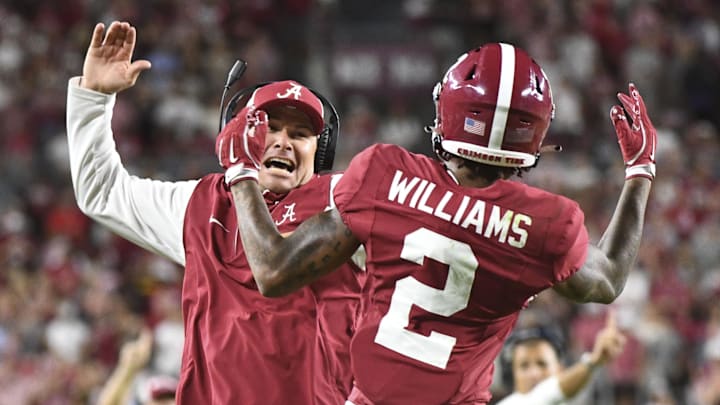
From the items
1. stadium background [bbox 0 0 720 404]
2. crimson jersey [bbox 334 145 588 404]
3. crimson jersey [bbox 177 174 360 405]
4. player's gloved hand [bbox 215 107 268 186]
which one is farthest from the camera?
stadium background [bbox 0 0 720 404]

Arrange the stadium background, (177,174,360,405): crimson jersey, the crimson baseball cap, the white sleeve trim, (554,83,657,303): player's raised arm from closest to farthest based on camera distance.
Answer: (554,83,657,303): player's raised arm, (177,174,360,405): crimson jersey, the crimson baseball cap, the white sleeve trim, the stadium background

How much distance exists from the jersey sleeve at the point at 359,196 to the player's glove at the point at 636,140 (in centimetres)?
83

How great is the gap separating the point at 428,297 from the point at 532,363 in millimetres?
3000

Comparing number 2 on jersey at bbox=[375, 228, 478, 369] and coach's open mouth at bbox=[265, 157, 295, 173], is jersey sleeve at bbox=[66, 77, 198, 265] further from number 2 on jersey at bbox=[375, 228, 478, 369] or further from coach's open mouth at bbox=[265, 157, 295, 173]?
number 2 on jersey at bbox=[375, 228, 478, 369]

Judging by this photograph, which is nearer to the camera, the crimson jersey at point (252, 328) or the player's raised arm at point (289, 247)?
the player's raised arm at point (289, 247)

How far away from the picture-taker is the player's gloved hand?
3.34m

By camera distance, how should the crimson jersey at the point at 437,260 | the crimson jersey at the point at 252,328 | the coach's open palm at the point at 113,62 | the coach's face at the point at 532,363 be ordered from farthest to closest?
the coach's face at the point at 532,363 → the coach's open palm at the point at 113,62 → the crimson jersey at the point at 252,328 → the crimson jersey at the point at 437,260

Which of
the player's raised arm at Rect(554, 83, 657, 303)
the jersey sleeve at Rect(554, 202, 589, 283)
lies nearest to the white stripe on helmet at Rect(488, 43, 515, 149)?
the jersey sleeve at Rect(554, 202, 589, 283)

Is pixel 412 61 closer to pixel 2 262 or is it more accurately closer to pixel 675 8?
pixel 675 8

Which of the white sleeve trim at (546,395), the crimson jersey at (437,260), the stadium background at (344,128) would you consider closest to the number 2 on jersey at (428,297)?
the crimson jersey at (437,260)

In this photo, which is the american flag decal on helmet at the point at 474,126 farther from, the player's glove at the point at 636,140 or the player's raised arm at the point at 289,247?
the player's glove at the point at 636,140

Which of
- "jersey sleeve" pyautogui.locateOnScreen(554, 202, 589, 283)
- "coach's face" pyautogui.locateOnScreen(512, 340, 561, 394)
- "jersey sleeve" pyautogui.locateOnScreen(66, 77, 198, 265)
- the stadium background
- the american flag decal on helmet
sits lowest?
the stadium background

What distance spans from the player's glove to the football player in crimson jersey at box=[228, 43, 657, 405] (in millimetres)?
393

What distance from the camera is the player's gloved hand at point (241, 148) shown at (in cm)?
334
